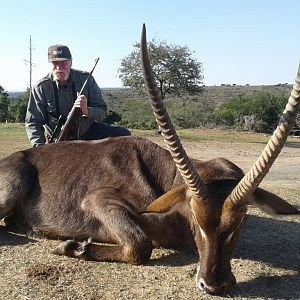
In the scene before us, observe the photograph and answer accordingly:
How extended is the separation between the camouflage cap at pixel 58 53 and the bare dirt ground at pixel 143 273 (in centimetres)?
310

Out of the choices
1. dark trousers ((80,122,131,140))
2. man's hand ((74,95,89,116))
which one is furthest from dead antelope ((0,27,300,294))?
dark trousers ((80,122,131,140))

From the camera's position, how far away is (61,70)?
30.6 ft

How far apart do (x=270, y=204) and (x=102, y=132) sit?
13.4 ft

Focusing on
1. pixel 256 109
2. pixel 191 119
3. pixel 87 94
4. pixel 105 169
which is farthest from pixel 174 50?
pixel 105 169

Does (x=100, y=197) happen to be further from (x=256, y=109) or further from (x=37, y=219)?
(x=256, y=109)

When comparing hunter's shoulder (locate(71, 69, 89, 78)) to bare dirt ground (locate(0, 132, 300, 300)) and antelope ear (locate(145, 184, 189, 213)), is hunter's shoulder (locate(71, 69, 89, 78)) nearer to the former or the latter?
bare dirt ground (locate(0, 132, 300, 300))

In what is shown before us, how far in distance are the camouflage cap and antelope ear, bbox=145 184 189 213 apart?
13.1ft

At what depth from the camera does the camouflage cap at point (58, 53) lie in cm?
920

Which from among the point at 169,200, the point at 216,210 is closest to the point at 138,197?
the point at 169,200

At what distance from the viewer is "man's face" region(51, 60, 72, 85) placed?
30.3 ft

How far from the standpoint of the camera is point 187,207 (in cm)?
603

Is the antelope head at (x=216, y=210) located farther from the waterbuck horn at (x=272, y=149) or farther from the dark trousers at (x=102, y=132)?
the dark trousers at (x=102, y=132)

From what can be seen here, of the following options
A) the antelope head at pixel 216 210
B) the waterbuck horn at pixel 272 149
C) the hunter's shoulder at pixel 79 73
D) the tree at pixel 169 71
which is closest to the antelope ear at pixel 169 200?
the antelope head at pixel 216 210

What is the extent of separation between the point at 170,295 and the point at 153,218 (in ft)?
4.21
